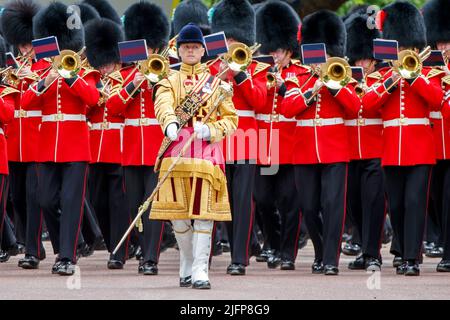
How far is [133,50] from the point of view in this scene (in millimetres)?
9859

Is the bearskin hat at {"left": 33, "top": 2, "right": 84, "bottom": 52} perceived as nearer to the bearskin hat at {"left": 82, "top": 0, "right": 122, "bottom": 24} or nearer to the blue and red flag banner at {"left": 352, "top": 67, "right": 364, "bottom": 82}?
the blue and red flag banner at {"left": 352, "top": 67, "right": 364, "bottom": 82}

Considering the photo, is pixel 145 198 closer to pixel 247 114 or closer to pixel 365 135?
pixel 247 114

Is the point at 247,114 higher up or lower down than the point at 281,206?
higher up

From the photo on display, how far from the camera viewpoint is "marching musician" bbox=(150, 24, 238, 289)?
28.2 feet

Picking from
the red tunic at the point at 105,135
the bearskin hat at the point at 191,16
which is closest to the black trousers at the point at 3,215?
the red tunic at the point at 105,135

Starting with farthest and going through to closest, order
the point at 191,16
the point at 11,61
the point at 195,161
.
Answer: the point at 191,16
the point at 11,61
the point at 195,161

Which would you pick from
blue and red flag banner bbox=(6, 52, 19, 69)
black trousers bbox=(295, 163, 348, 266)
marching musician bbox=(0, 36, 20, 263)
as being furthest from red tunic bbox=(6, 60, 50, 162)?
black trousers bbox=(295, 163, 348, 266)

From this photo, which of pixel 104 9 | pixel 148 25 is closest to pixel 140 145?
pixel 148 25

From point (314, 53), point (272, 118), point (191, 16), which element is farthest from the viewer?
point (191, 16)

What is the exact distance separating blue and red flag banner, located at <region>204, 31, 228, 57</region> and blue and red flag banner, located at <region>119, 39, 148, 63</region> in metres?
0.47

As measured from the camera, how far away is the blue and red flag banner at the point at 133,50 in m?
9.84

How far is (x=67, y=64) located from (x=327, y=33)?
77.4 inches

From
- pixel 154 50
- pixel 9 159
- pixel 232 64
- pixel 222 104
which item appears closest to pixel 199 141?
pixel 222 104

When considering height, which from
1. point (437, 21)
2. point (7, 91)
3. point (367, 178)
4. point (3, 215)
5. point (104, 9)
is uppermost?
point (104, 9)
